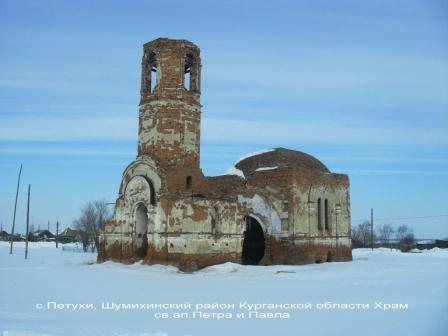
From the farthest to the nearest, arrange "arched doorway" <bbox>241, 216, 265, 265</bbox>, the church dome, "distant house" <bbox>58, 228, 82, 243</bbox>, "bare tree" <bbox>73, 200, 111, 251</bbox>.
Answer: "distant house" <bbox>58, 228, 82, 243</bbox>
"bare tree" <bbox>73, 200, 111, 251</bbox>
the church dome
"arched doorway" <bbox>241, 216, 265, 265</bbox>

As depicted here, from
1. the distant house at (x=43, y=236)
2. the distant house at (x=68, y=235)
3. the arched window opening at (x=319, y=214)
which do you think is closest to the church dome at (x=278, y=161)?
the arched window opening at (x=319, y=214)

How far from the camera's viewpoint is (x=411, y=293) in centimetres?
1206

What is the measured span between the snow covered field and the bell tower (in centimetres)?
578

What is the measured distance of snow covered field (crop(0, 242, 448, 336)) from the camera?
770 centimetres

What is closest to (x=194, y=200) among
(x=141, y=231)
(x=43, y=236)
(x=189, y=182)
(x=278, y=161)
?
(x=189, y=182)

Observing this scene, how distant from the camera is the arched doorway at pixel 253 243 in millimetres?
24672

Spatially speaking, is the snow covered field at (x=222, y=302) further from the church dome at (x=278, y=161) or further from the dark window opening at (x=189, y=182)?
the church dome at (x=278, y=161)

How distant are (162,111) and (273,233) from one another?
27.3 feet

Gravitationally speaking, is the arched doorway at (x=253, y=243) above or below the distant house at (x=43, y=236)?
above

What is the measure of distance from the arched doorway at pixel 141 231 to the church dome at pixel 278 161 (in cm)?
696

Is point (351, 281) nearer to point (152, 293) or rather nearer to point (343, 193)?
point (152, 293)

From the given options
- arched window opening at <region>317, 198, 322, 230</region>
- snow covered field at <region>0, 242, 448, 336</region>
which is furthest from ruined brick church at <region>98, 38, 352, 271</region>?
snow covered field at <region>0, 242, 448, 336</region>

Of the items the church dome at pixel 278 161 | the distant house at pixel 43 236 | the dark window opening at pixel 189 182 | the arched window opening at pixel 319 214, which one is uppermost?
the church dome at pixel 278 161

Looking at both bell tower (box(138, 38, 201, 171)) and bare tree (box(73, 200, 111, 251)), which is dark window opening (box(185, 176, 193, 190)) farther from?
bare tree (box(73, 200, 111, 251))
